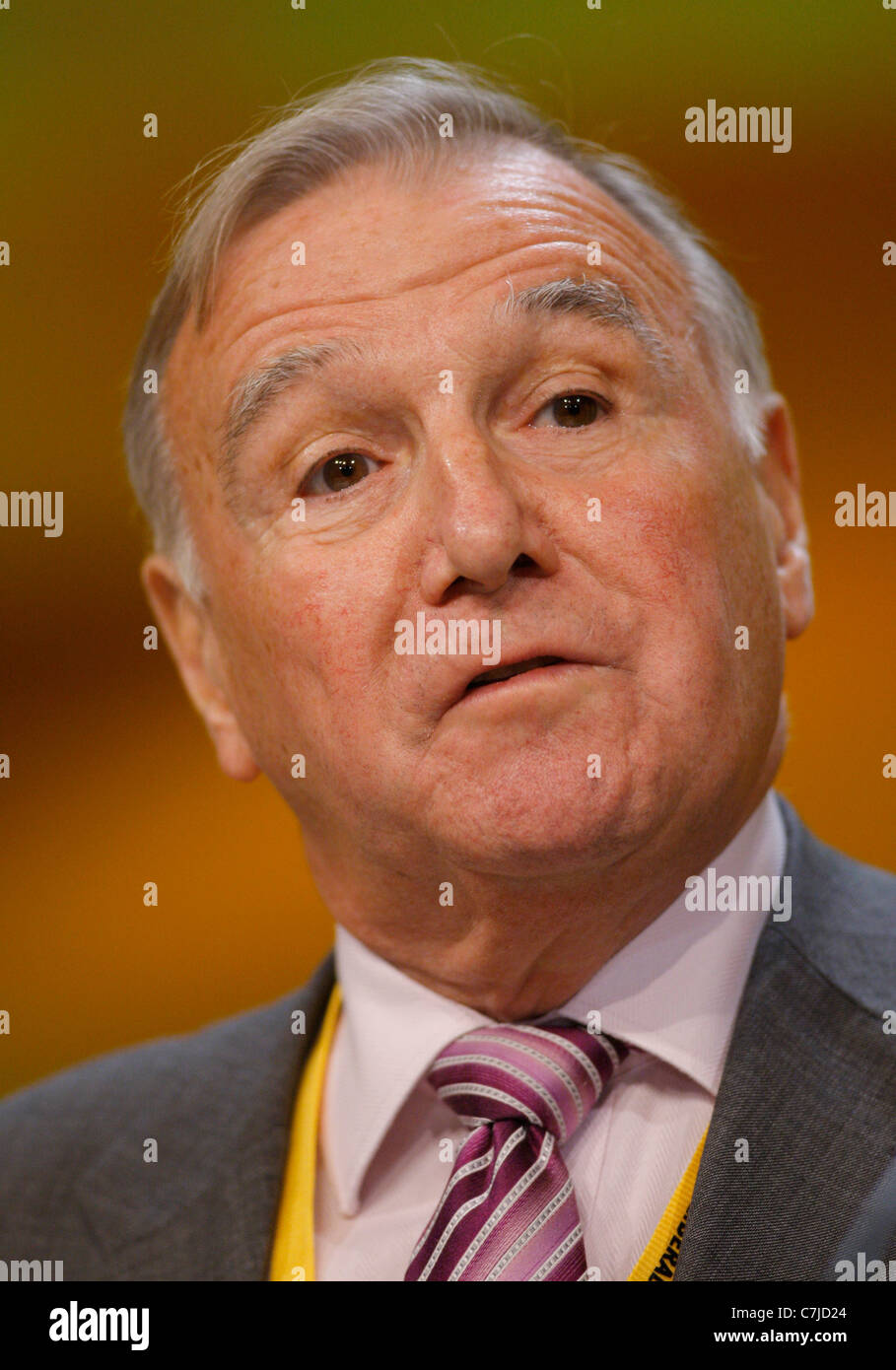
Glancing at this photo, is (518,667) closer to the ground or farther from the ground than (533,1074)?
farther from the ground

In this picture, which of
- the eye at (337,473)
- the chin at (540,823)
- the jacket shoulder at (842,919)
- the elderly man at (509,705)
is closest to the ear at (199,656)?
the elderly man at (509,705)

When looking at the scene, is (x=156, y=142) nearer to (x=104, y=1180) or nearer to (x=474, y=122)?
(x=474, y=122)

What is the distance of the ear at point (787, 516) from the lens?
5.94 feet

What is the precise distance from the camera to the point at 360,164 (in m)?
1.73

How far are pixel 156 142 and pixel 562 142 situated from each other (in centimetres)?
65

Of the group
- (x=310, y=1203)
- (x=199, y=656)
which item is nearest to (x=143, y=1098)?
(x=310, y=1203)

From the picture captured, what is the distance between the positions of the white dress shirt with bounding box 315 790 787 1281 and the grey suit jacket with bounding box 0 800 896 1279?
0.16 feet

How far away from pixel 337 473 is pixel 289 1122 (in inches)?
34.2

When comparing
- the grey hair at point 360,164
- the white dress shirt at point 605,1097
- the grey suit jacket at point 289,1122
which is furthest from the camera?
the grey hair at point 360,164

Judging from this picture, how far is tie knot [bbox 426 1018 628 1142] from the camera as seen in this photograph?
1.59 metres

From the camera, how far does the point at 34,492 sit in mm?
2430

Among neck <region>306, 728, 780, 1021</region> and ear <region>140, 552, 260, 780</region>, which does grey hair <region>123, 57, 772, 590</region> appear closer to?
ear <region>140, 552, 260, 780</region>

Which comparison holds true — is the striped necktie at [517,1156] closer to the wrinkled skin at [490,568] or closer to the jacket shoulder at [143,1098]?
the wrinkled skin at [490,568]

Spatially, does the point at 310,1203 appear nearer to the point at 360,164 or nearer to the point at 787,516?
the point at 787,516
